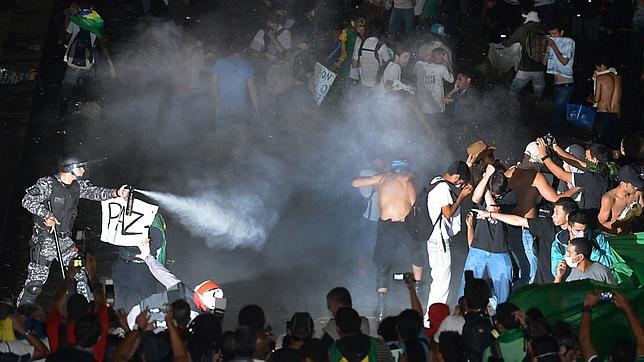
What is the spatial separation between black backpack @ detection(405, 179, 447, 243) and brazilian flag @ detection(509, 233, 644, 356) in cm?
211

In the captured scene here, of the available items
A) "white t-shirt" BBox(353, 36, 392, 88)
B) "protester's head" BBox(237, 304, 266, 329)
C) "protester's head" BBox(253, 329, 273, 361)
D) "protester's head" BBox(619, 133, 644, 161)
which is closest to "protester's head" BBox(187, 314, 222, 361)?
"protester's head" BBox(237, 304, 266, 329)

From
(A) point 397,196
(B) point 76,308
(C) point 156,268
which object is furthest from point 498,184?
(B) point 76,308

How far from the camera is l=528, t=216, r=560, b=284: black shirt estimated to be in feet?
46.5

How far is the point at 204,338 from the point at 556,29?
11199 mm

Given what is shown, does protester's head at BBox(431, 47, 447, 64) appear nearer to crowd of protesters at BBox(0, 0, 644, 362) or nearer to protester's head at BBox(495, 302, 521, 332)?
crowd of protesters at BBox(0, 0, 644, 362)

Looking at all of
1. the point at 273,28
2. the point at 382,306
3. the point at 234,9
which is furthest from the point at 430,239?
the point at 234,9

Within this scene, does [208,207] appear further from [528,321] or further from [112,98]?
[528,321]

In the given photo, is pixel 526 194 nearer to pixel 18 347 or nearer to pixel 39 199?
pixel 39 199

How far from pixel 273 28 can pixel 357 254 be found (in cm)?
509

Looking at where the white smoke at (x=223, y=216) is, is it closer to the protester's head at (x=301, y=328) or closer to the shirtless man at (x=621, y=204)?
the shirtless man at (x=621, y=204)

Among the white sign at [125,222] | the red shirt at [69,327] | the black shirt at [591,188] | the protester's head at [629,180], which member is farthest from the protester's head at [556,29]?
the red shirt at [69,327]

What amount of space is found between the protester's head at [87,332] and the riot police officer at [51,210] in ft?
18.2

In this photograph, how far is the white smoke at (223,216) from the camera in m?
17.8

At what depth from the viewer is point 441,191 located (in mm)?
14727
